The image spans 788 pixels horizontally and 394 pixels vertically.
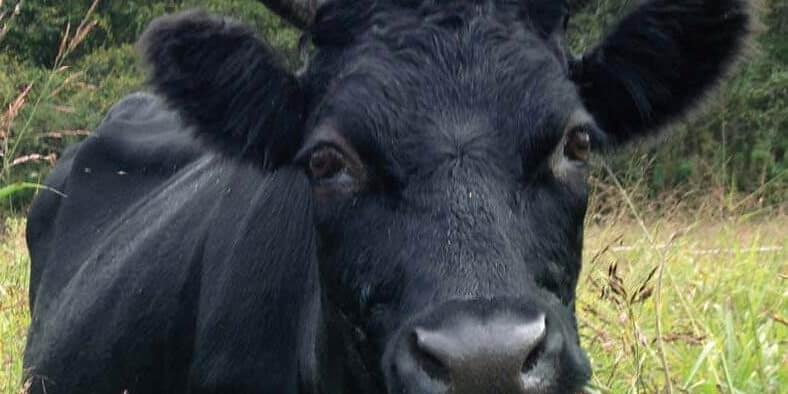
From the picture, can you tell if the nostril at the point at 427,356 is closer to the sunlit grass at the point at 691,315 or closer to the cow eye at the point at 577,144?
the cow eye at the point at 577,144

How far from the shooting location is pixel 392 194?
2.71m

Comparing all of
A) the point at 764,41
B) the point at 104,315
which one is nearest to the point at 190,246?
the point at 104,315

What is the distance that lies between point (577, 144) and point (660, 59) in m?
0.49

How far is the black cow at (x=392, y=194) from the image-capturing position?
250 cm

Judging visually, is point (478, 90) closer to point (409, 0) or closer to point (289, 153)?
point (409, 0)

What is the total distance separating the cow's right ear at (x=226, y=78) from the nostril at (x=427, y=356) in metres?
0.93

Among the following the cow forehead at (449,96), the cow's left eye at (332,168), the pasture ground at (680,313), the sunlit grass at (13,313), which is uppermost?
the cow forehead at (449,96)

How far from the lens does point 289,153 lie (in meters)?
3.25

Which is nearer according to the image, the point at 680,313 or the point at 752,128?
the point at 680,313

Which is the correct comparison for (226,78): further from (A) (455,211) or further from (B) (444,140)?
(A) (455,211)

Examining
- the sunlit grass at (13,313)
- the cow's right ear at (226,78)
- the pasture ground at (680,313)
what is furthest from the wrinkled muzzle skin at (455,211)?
the sunlit grass at (13,313)

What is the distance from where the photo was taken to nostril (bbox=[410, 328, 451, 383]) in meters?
2.35

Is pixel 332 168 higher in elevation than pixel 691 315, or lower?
higher

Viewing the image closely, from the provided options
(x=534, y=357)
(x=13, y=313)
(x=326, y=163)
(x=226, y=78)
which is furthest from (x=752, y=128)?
(x=534, y=357)
